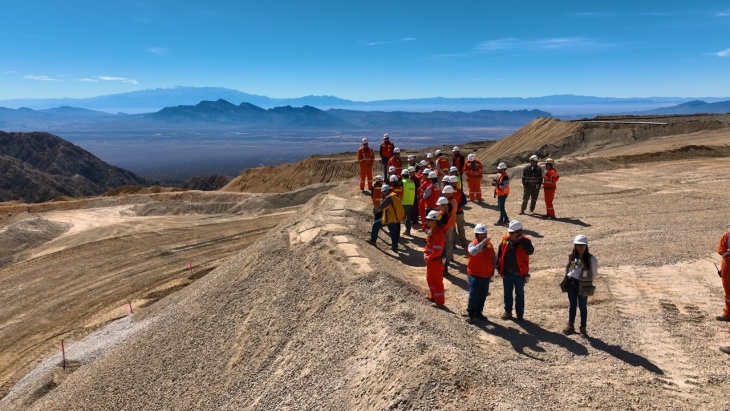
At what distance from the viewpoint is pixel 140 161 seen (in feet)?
516

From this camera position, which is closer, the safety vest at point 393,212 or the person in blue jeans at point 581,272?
the person in blue jeans at point 581,272

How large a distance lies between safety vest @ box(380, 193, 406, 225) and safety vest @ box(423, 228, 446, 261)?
2.90 m

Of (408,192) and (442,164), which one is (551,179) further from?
(408,192)

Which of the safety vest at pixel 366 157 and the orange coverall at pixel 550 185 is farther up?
the safety vest at pixel 366 157

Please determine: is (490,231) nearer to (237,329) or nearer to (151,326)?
(237,329)

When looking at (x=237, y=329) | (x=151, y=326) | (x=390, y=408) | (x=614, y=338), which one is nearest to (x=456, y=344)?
(x=390, y=408)

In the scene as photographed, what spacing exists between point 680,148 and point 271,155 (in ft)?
500

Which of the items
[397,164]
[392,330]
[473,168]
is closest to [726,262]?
[392,330]

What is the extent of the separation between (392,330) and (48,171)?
85106 millimetres

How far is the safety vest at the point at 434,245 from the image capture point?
822 centimetres

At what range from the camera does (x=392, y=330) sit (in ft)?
23.3

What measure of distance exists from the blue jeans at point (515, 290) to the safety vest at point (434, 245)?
117cm

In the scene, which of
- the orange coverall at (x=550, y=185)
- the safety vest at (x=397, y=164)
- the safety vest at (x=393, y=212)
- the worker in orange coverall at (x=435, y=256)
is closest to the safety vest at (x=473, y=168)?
the safety vest at (x=397, y=164)

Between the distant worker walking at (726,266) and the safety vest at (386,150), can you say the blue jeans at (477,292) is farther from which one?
the safety vest at (386,150)
